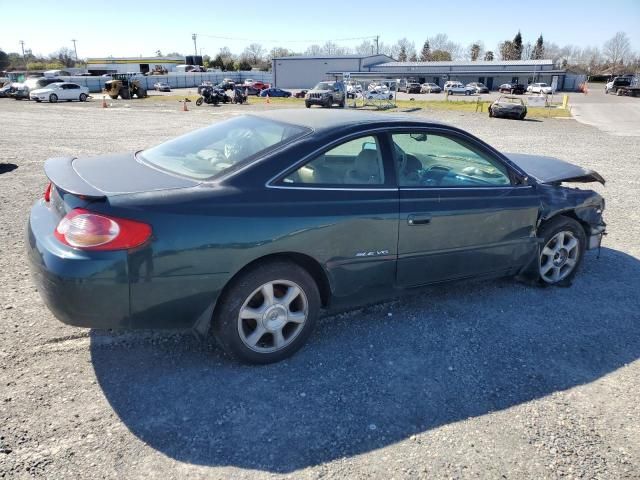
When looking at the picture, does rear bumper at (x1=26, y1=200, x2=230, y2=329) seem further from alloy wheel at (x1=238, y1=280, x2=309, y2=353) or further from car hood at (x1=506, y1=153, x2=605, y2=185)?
car hood at (x1=506, y1=153, x2=605, y2=185)

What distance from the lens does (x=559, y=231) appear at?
14.9 ft

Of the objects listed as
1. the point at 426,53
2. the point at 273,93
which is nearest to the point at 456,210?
the point at 273,93

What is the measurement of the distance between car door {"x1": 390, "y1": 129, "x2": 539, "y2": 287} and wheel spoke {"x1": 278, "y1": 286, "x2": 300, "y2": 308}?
2.72 feet

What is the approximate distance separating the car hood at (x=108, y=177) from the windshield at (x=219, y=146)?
13cm

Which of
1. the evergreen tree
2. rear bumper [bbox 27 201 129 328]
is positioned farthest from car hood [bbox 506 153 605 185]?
the evergreen tree


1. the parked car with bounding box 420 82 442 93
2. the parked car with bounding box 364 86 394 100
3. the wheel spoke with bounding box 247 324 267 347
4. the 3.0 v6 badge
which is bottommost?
the wheel spoke with bounding box 247 324 267 347

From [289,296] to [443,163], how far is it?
5.93ft

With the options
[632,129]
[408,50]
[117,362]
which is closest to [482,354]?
[117,362]

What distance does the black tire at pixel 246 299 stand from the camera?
9.89 ft

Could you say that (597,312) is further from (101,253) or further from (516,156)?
(101,253)

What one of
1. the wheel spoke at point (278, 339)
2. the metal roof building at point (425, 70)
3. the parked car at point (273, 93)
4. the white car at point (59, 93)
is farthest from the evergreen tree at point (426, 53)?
the wheel spoke at point (278, 339)

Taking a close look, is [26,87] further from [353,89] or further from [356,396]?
[356,396]

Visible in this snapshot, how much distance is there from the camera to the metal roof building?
75.4 meters

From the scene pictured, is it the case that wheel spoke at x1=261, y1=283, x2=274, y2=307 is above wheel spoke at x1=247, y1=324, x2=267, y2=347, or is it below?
above
